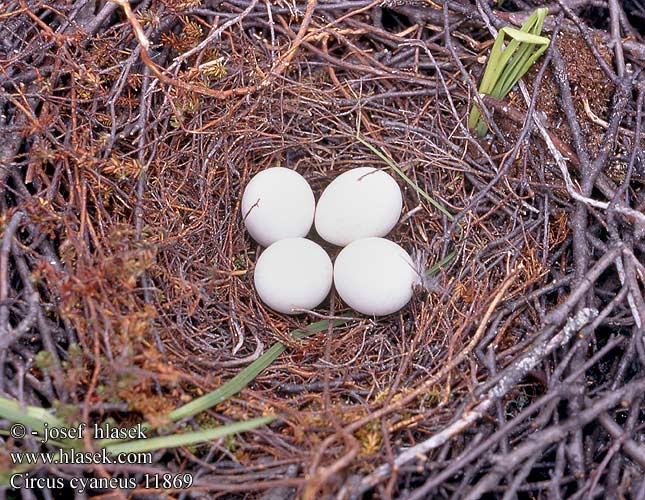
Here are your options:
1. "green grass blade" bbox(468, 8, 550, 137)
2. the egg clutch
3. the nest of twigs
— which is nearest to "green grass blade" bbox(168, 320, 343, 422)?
the nest of twigs

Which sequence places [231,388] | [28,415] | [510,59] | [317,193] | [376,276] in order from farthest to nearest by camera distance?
[317,193] → [510,59] → [376,276] → [231,388] → [28,415]

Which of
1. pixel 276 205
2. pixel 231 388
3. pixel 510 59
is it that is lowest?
pixel 231 388

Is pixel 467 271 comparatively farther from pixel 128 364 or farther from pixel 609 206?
pixel 128 364

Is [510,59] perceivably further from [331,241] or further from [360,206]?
[331,241]

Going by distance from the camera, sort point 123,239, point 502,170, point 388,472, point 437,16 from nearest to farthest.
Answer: point 388,472
point 123,239
point 502,170
point 437,16

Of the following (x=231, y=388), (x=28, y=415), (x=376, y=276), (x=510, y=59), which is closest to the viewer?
(x=28, y=415)

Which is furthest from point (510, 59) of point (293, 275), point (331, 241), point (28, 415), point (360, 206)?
point (28, 415)

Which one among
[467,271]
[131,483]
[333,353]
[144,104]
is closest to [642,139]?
[467,271]

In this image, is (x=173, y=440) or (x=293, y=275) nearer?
(x=173, y=440)
